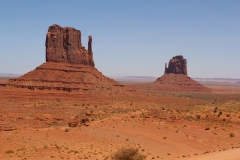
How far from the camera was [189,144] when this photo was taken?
25719mm

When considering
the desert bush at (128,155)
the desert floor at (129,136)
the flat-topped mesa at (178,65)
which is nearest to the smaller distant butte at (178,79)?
the flat-topped mesa at (178,65)

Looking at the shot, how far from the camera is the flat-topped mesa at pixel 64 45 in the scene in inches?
2896

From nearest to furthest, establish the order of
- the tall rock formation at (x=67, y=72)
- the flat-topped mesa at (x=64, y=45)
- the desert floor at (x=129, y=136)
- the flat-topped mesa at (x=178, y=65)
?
the desert floor at (x=129, y=136), the tall rock formation at (x=67, y=72), the flat-topped mesa at (x=64, y=45), the flat-topped mesa at (x=178, y=65)

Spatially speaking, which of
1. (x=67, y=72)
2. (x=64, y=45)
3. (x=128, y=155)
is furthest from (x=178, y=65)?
(x=128, y=155)

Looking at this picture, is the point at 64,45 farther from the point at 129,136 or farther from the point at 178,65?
the point at 178,65

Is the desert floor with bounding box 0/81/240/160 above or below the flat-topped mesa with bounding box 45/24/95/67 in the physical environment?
below

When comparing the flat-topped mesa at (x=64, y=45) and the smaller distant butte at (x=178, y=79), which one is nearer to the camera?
the flat-topped mesa at (x=64, y=45)

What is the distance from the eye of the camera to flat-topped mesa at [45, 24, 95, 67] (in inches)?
2896

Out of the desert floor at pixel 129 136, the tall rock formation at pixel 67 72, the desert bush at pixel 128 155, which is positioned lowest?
the desert floor at pixel 129 136

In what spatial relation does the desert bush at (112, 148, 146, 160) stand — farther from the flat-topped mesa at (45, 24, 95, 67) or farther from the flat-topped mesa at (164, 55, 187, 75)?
the flat-topped mesa at (164, 55, 187, 75)

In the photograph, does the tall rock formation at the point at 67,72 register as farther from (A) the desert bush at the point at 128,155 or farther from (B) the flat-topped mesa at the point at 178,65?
(B) the flat-topped mesa at the point at 178,65

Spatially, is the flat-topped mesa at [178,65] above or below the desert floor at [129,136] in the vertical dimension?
above

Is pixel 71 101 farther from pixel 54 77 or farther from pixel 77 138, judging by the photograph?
pixel 77 138

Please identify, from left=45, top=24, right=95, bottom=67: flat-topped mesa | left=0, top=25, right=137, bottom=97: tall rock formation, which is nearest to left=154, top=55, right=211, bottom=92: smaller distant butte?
left=0, top=25, right=137, bottom=97: tall rock formation
